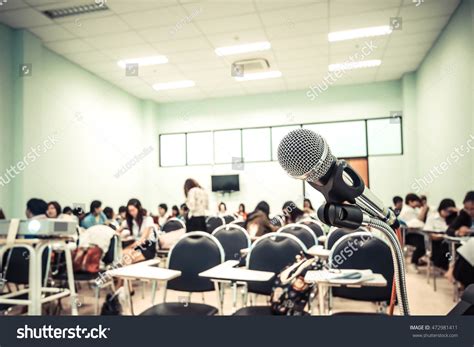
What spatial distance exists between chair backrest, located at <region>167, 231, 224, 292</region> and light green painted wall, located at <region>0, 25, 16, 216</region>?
3828mm

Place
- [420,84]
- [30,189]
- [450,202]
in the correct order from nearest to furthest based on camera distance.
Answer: [450,202], [30,189], [420,84]

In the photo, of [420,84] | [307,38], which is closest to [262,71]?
[307,38]

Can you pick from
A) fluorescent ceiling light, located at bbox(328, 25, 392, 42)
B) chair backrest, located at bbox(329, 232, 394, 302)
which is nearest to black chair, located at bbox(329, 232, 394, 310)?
chair backrest, located at bbox(329, 232, 394, 302)

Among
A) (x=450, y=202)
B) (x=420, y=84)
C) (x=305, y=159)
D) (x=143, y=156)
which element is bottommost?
(x=450, y=202)

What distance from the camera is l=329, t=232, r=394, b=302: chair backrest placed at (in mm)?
2193

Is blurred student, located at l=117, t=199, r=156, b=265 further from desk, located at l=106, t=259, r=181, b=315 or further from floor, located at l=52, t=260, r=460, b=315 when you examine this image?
desk, located at l=106, t=259, r=181, b=315

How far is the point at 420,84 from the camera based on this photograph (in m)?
7.53

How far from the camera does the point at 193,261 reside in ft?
8.12

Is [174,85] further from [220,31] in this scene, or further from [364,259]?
[364,259]

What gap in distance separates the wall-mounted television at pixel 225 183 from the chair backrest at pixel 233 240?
5.57 meters

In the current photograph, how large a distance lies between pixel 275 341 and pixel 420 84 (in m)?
8.14

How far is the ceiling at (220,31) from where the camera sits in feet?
16.5

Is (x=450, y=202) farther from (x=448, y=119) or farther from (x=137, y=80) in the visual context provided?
(x=137, y=80)

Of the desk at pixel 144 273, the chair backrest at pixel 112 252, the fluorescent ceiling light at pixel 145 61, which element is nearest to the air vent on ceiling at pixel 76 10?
the fluorescent ceiling light at pixel 145 61
